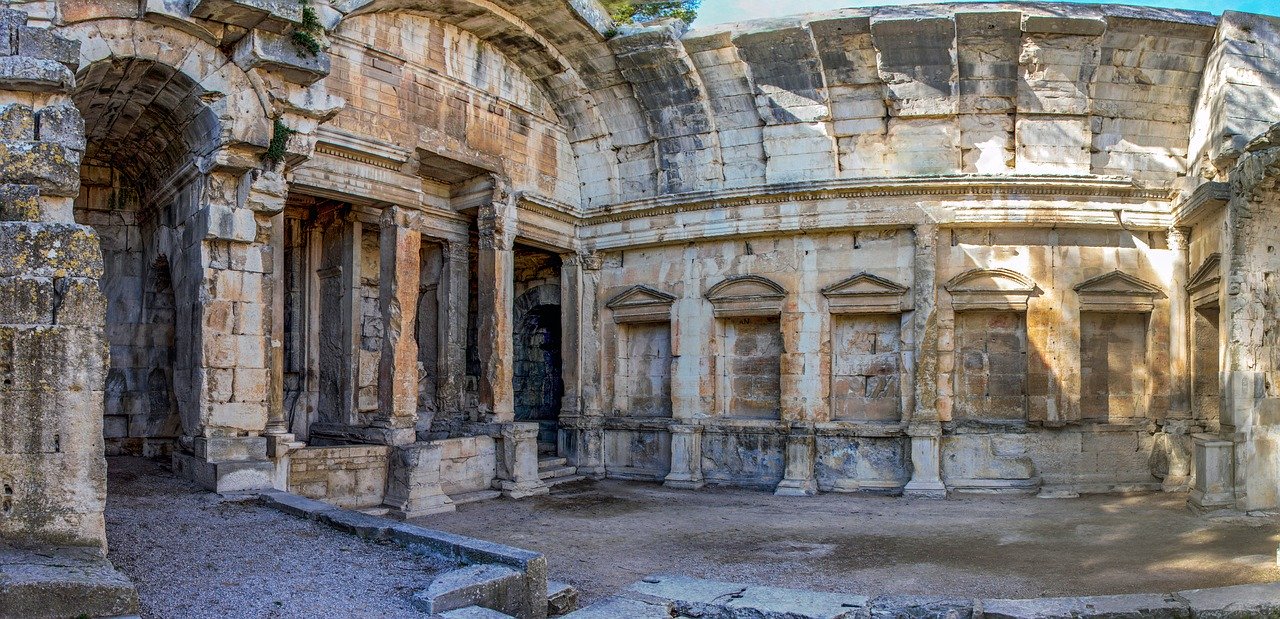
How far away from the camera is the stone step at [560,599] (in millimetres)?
5957

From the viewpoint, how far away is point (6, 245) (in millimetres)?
4707

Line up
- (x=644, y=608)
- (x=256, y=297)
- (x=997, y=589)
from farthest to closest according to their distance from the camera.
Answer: (x=256, y=297) < (x=997, y=589) < (x=644, y=608)

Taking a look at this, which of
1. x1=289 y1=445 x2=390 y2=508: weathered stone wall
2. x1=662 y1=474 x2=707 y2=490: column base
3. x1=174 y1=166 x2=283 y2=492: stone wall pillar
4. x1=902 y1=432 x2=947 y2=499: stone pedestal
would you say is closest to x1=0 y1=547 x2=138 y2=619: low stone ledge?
x1=174 y1=166 x2=283 y2=492: stone wall pillar

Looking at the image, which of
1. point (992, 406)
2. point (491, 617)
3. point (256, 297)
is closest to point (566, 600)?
point (491, 617)

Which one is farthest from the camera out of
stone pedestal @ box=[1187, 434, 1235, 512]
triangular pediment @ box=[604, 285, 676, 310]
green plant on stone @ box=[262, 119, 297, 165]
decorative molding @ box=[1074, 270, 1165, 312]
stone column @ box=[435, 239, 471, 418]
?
triangular pediment @ box=[604, 285, 676, 310]

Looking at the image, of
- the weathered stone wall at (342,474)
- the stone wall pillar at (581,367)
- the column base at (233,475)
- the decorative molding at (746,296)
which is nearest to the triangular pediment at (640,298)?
the stone wall pillar at (581,367)

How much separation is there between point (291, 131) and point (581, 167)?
6.23 metres

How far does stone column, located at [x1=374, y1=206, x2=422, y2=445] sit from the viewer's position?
1144 cm

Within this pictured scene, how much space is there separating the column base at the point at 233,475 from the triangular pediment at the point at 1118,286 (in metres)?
10.1

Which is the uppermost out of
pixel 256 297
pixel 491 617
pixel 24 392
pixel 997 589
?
pixel 256 297

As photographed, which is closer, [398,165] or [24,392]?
[24,392]

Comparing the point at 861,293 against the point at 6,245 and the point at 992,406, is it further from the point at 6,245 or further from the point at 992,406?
the point at 6,245

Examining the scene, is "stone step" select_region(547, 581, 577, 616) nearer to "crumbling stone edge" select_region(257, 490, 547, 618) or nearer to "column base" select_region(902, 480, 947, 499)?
"crumbling stone edge" select_region(257, 490, 547, 618)

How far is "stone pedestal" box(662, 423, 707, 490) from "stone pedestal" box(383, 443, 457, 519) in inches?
138
